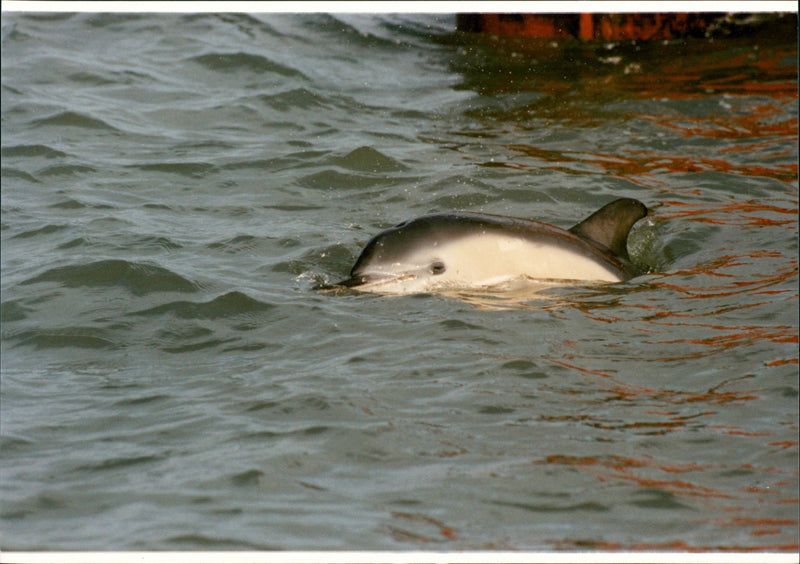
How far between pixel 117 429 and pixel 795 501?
2.62m

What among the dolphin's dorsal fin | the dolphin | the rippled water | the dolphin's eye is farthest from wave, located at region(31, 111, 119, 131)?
the dolphin's dorsal fin

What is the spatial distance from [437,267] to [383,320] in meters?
0.43

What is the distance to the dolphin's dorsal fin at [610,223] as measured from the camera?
624 centimetres

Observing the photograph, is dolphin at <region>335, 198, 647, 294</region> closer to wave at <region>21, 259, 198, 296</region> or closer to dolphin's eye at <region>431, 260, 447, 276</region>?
dolphin's eye at <region>431, 260, 447, 276</region>

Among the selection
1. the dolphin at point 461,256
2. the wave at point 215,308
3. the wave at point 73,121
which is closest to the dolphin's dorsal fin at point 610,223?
the dolphin at point 461,256

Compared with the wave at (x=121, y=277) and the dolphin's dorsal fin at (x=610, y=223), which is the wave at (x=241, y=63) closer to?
the wave at (x=121, y=277)

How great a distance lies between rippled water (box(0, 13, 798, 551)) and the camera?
377cm

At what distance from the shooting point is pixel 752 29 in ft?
41.3

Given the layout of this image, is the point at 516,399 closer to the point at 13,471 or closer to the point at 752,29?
the point at 13,471

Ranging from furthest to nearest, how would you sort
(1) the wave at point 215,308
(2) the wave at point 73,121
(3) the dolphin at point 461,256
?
1. (2) the wave at point 73,121
2. (1) the wave at point 215,308
3. (3) the dolphin at point 461,256

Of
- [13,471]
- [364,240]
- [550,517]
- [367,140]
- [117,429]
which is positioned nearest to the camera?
[550,517]

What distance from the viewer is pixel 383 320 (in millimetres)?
5715

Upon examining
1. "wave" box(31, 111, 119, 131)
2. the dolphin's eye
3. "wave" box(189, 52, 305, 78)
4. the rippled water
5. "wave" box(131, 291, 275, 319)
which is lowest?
"wave" box(131, 291, 275, 319)

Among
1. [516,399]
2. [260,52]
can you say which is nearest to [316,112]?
[260,52]
